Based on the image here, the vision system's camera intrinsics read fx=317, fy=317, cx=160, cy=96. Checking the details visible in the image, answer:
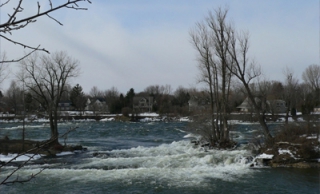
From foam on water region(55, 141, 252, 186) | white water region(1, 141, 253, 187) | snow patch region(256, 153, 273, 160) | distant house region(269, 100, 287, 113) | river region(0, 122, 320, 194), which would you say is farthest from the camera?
distant house region(269, 100, 287, 113)

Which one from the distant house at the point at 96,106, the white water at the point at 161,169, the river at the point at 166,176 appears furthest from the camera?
the distant house at the point at 96,106

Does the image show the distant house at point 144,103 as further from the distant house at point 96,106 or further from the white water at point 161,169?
the white water at point 161,169

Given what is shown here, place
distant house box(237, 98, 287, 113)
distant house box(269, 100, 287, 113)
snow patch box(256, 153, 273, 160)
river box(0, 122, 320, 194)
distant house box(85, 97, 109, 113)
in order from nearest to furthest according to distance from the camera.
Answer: river box(0, 122, 320, 194)
snow patch box(256, 153, 273, 160)
distant house box(237, 98, 287, 113)
distant house box(269, 100, 287, 113)
distant house box(85, 97, 109, 113)

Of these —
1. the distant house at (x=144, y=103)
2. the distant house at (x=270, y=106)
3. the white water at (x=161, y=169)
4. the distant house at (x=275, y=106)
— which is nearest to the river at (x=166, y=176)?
the white water at (x=161, y=169)

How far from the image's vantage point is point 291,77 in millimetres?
35812

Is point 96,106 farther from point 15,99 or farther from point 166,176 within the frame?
point 166,176

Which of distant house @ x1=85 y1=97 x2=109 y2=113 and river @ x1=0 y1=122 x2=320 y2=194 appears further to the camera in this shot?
distant house @ x1=85 y1=97 x2=109 y2=113

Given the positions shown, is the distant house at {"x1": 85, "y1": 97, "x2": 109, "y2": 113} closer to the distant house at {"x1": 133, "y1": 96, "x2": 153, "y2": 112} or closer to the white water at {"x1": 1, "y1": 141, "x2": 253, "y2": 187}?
the distant house at {"x1": 133, "y1": 96, "x2": 153, "y2": 112}

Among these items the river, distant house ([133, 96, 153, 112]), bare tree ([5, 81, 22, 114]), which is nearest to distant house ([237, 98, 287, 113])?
the river

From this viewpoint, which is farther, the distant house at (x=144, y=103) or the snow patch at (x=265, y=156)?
the distant house at (x=144, y=103)

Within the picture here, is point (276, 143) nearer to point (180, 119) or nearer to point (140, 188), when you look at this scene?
point (140, 188)

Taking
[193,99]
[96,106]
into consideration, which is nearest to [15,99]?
[193,99]

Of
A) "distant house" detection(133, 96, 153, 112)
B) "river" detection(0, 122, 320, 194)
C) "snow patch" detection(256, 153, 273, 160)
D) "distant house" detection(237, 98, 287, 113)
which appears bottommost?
"river" detection(0, 122, 320, 194)

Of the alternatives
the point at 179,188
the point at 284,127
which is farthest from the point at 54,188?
→ the point at 284,127
